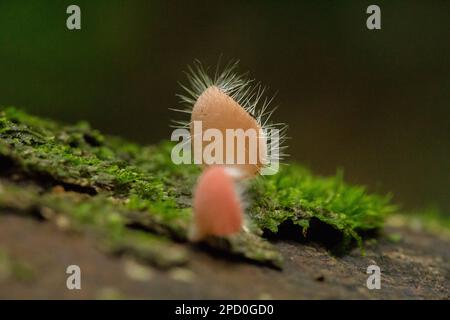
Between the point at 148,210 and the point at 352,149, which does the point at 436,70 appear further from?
the point at 148,210

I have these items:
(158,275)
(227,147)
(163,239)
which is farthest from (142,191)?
(158,275)

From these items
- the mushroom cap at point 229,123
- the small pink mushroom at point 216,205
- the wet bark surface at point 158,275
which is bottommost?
the wet bark surface at point 158,275

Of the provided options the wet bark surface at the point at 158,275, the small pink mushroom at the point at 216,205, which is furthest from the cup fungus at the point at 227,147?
the wet bark surface at the point at 158,275

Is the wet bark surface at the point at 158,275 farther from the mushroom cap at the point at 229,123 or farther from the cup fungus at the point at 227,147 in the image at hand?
the mushroom cap at the point at 229,123

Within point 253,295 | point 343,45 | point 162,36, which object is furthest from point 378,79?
point 253,295

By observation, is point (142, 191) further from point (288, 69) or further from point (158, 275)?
point (288, 69)

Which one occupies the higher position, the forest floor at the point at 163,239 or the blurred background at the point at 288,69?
the blurred background at the point at 288,69
